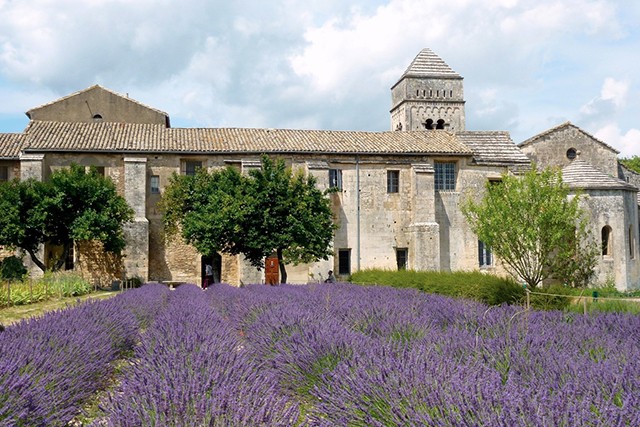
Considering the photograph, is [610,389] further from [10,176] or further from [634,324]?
[10,176]

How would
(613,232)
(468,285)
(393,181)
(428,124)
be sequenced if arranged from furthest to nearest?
(428,124) → (393,181) → (613,232) → (468,285)

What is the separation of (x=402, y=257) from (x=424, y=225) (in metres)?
2.07

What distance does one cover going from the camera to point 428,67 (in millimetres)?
46969

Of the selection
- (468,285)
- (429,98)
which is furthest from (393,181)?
(429,98)

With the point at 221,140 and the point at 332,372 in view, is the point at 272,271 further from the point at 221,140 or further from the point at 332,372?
the point at 332,372

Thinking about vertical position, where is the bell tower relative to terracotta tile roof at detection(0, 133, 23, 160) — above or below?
above

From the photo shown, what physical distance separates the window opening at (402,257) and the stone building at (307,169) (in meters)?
0.06

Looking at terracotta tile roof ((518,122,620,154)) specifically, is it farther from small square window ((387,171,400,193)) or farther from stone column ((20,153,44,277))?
stone column ((20,153,44,277))

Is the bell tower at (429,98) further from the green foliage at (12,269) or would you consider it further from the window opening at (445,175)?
the green foliage at (12,269)

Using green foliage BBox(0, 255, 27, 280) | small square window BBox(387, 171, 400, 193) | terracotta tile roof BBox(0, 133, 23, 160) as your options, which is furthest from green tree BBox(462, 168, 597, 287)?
terracotta tile roof BBox(0, 133, 23, 160)

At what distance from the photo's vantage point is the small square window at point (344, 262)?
2758 cm

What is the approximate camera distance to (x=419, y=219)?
27.6 meters

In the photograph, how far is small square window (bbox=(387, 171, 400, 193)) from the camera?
93.2 ft

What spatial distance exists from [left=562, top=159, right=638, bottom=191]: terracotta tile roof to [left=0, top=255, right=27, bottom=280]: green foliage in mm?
21885
